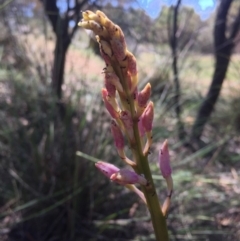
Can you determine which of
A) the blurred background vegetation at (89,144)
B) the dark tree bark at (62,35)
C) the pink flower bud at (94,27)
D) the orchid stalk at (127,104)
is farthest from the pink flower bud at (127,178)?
the dark tree bark at (62,35)

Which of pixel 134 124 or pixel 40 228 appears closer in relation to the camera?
pixel 134 124

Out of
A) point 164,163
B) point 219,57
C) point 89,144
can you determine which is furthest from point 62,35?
point 164,163

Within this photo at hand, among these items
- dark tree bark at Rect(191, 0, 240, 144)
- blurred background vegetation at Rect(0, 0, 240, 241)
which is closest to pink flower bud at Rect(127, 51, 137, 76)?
blurred background vegetation at Rect(0, 0, 240, 241)

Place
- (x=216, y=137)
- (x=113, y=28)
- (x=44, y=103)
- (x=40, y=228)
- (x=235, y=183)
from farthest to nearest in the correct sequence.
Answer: (x=216, y=137) < (x=44, y=103) < (x=235, y=183) < (x=40, y=228) < (x=113, y=28)

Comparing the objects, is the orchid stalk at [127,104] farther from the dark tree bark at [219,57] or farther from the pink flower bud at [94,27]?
the dark tree bark at [219,57]

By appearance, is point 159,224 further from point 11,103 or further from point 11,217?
point 11,103

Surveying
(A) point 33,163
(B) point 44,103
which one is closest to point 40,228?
(A) point 33,163
